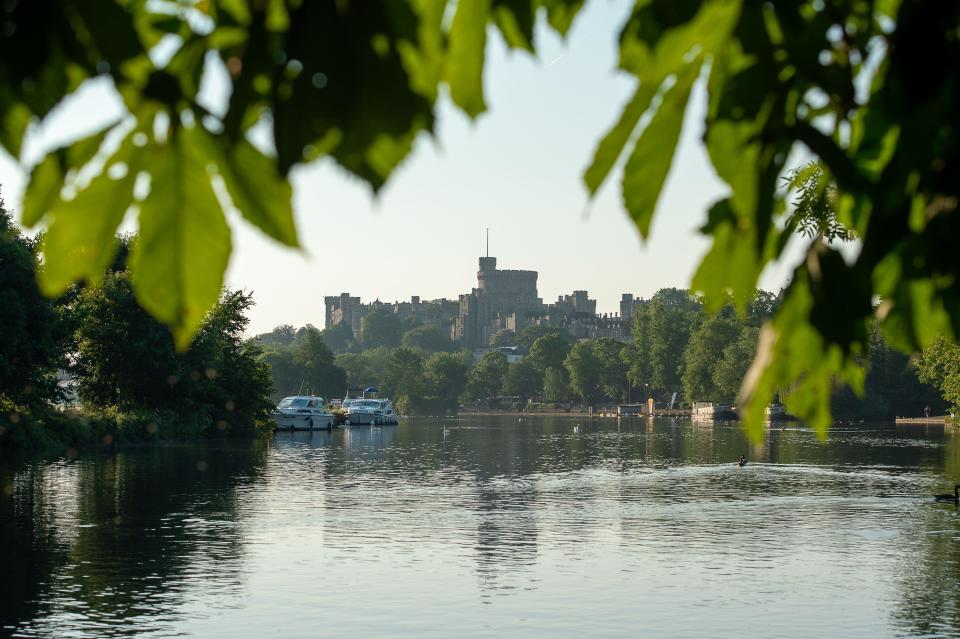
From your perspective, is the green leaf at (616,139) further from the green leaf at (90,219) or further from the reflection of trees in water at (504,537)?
the reflection of trees in water at (504,537)

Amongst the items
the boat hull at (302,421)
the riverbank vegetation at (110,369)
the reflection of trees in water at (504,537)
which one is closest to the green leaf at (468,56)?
the reflection of trees in water at (504,537)

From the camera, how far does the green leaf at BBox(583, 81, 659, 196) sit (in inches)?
61.1

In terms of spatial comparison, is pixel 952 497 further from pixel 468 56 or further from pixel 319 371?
pixel 319 371

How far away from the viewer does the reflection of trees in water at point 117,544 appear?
22.0 metres

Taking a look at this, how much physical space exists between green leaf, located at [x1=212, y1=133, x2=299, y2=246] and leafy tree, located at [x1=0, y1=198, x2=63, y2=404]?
4531cm

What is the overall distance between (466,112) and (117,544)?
2976cm

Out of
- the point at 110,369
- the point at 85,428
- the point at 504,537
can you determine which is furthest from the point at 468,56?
the point at 110,369

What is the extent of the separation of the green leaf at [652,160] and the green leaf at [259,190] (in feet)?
1.51

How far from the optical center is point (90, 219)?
4.63 ft

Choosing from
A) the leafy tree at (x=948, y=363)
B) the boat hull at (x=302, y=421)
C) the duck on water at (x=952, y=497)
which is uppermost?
the leafy tree at (x=948, y=363)

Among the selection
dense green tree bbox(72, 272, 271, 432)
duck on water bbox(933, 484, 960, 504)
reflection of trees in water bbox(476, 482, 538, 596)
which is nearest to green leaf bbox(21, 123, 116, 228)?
reflection of trees in water bbox(476, 482, 538, 596)

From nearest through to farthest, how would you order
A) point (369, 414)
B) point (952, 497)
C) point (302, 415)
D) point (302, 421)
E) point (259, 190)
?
1. point (259, 190)
2. point (952, 497)
3. point (302, 415)
4. point (302, 421)
5. point (369, 414)

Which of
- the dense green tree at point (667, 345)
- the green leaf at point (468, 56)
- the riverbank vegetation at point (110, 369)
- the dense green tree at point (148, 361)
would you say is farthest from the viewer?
the dense green tree at point (667, 345)

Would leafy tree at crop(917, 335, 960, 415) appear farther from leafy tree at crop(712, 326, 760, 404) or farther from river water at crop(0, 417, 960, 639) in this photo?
leafy tree at crop(712, 326, 760, 404)
